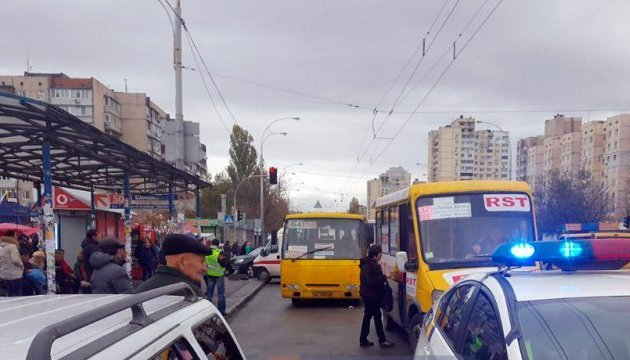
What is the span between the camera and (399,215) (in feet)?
31.8

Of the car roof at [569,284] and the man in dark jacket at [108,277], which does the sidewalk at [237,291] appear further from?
the car roof at [569,284]

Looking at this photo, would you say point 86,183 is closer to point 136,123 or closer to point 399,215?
point 399,215

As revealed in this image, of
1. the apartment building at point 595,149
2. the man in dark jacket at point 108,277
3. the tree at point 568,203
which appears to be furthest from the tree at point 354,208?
the man in dark jacket at point 108,277

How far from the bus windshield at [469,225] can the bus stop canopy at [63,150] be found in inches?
222

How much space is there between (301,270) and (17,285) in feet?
22.6

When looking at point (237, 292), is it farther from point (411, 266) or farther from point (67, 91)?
point (67, 91)

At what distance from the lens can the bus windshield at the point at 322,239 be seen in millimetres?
15305

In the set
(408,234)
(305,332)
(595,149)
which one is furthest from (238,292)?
(595,149)

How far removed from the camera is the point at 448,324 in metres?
4.25

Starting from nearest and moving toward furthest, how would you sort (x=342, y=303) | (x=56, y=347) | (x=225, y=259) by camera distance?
(x=56, y=347) → (x=225, y=259) → (x=342, y=303)

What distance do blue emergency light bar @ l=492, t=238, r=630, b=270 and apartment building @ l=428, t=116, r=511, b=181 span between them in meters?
47.5

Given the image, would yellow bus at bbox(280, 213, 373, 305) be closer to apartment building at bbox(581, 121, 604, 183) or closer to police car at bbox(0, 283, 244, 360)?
police car at bbox(0, 283, 244, 360)

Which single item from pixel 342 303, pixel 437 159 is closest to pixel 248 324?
pixel 342 303

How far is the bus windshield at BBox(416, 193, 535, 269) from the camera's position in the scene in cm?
832
